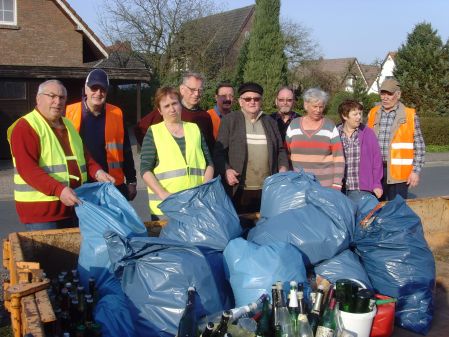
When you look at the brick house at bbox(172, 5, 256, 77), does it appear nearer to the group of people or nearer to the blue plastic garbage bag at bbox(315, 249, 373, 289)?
the group of people

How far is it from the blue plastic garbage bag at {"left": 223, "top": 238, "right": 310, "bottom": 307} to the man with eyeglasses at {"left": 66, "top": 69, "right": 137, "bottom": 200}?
1.56 m

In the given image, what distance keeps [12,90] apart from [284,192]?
42.0ft

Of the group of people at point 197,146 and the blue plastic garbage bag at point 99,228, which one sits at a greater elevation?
the group of people at point 197,146

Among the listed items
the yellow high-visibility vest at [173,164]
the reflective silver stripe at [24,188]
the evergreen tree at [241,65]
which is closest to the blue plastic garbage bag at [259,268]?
the yellow high-visibility vest at [173,164]

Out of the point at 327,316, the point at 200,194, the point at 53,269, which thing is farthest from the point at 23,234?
the point at 327,316

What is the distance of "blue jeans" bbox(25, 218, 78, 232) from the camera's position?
3451mm

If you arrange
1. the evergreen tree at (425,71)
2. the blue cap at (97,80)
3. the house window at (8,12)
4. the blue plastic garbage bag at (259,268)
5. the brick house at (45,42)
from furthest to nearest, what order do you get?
the evergreen tree at (425,71) < the house window at (8,12) < the brick house at (45,42) < the blue cap at (97,80) < the blue plastic garbage bag at (259,268)

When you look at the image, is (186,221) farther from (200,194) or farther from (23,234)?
(23,234)

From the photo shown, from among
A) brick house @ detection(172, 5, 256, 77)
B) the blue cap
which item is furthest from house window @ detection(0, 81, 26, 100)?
the blue cap

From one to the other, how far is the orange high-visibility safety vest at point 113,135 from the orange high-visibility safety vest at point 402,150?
2.53 meters

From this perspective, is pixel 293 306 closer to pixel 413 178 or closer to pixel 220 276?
pixel 220 276

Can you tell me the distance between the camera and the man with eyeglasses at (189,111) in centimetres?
444

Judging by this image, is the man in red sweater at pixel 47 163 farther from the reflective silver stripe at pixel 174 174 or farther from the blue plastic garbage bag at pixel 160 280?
the blue plastic garbage bag at pixel 160 280

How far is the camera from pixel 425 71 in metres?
20.8
